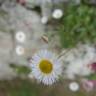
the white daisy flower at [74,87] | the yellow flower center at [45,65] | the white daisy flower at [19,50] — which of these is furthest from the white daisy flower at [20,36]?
the yellow flower center at [45,65]

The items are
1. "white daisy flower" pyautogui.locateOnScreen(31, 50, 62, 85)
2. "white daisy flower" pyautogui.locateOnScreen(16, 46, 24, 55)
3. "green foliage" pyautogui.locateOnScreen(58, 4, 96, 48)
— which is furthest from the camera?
"white daisy flower" pyautogui.locateOnScreen(16, 46, 24, 55)

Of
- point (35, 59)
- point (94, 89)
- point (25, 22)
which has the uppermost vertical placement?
point (25, 22)

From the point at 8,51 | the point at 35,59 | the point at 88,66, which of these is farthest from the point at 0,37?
the point at 35,59

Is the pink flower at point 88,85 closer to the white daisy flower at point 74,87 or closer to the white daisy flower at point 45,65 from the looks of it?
the white daisy flower at point 74,87

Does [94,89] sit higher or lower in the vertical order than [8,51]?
lower

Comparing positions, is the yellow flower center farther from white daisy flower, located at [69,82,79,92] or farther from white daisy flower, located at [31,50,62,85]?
white daisy flower, located at [69,82,79,92]

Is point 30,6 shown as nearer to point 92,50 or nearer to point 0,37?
point 0,37

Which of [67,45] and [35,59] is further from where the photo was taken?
[67,45]

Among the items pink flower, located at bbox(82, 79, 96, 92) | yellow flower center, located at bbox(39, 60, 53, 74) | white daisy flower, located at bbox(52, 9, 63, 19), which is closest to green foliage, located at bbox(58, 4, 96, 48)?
white daisy flower, located at bbox(52, 9, 63, 19)
